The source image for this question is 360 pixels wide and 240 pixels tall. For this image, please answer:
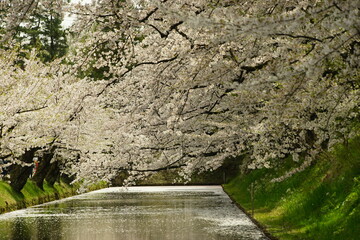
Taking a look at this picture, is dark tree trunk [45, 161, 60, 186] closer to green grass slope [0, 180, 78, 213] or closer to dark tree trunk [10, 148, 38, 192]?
green grass slope [0, 180, 78, 213]

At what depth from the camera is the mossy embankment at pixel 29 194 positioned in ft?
95.3

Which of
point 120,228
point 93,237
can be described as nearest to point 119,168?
point 120,228

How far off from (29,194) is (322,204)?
23.6 meters

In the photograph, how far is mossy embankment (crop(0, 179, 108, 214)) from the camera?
29.1m

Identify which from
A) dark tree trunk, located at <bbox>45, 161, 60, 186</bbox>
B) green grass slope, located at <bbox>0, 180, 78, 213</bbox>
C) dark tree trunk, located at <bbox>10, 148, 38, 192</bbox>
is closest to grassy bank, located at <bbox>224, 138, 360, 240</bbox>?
green grass slope, located at <bbox>0, 180, 78, 213</bbox>

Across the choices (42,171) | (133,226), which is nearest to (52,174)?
(42,171)

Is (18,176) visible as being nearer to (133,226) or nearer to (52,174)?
(52,174)

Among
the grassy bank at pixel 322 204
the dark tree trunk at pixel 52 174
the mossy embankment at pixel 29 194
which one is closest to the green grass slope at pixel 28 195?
the mossy embankment at pixel 29 194

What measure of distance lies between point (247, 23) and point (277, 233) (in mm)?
11166

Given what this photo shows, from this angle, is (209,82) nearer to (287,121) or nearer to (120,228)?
(287,121)

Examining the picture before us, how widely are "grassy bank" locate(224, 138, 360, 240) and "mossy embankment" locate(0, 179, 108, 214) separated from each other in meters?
13.3

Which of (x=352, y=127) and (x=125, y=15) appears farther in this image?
(x=352, y=127)

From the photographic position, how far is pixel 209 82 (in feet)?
36.1

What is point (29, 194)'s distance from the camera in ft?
115
